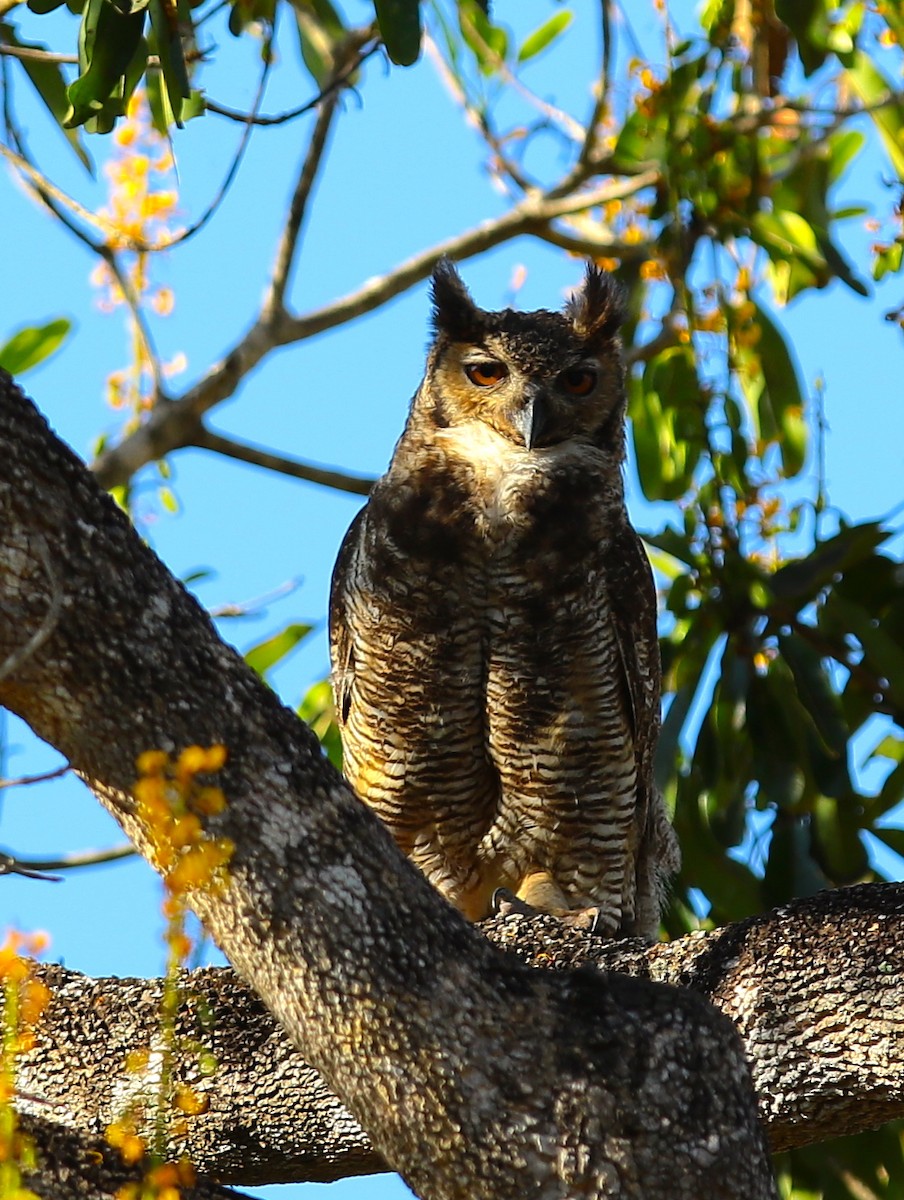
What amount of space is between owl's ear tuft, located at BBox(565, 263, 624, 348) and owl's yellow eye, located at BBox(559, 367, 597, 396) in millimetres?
109

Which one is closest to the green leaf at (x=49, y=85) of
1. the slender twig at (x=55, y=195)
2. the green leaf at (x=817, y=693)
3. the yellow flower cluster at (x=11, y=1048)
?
the slender twig at (x=55, y=195)

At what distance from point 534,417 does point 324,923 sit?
2.29 meters

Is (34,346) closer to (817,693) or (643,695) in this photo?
(643,695)

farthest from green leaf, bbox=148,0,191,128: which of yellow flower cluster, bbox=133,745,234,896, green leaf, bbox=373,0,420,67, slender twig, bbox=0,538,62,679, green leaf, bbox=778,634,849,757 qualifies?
green leaf, bbox=778,634,849,757

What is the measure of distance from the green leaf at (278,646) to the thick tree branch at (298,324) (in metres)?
0.69

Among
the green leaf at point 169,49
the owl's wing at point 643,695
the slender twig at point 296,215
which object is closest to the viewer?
the green leaf at point 169,49

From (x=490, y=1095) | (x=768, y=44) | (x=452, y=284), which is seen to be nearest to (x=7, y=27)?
(x=452, y=284)

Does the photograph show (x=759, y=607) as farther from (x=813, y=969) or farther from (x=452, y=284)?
(x=813, y=969)

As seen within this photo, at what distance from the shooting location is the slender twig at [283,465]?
15.7 ft

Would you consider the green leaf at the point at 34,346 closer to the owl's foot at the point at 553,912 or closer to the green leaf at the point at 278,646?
the green leaf at the point at 278,646

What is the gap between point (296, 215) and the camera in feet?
16.9

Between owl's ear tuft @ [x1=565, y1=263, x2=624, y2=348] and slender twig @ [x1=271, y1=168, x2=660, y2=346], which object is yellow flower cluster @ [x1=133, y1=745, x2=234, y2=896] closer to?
owl's ear tuft @ [x1=565, y1=263, x2=624, y2=348]

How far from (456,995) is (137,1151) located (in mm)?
544

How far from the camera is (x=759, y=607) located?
430 cm
